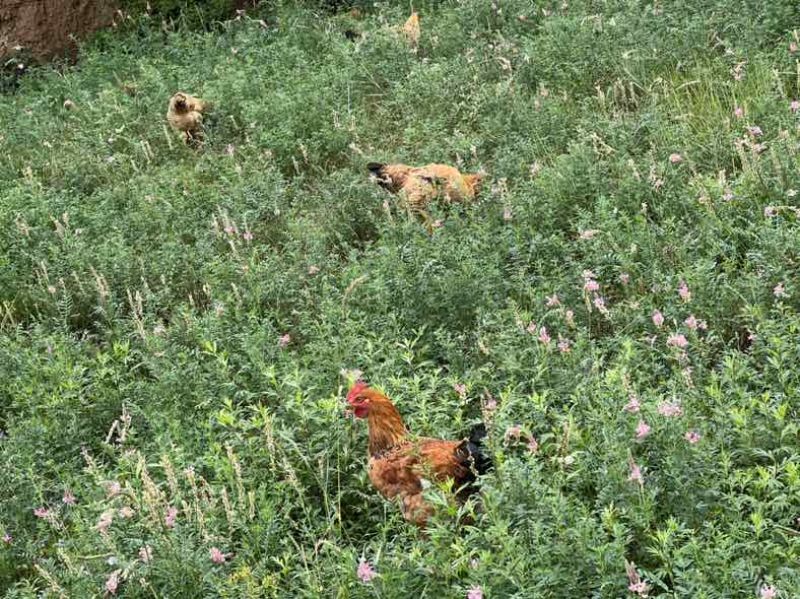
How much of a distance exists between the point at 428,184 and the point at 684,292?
7.68 ft

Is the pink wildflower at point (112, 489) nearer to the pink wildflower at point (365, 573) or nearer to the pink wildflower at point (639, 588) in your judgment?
the pink wildflower at point (365, 573)

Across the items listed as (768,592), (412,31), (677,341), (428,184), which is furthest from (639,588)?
(412,31)

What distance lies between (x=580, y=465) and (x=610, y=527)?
365 millimetres

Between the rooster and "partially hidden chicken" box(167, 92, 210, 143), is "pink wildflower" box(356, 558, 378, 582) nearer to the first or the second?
the rooster

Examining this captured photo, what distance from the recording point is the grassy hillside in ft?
10.9

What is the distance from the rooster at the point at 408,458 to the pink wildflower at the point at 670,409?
26.0 inches

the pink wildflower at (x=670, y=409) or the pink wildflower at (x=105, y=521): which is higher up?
the pink wildflower at (x=670, y=409)

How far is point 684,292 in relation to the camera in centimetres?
421

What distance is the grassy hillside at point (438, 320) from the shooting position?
332 centimetres

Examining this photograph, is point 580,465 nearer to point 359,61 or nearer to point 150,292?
point 150,292

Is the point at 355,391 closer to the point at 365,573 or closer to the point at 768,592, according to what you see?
the point at 365,573

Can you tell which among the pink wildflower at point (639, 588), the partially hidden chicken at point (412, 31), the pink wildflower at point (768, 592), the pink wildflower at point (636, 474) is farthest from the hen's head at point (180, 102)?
the pink wildflower at point (768, 592)

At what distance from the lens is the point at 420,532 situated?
142 inches

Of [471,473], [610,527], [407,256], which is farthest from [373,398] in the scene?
[407,256]
